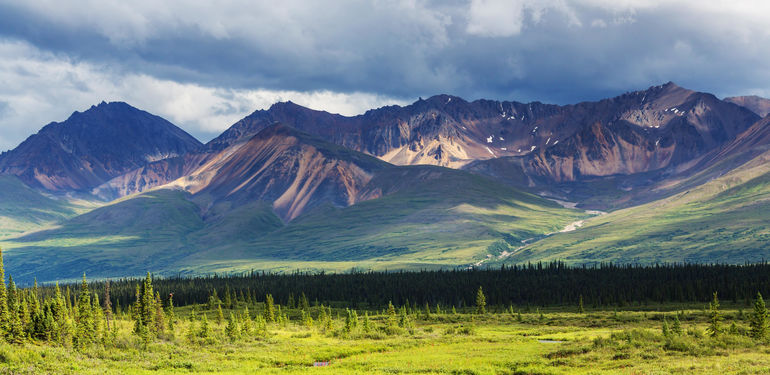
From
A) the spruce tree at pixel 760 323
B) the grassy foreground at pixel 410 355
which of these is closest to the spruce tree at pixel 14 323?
the grassy foreground at pixel 410 355

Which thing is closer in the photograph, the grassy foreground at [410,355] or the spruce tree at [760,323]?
the grassy foreground at [410,355]

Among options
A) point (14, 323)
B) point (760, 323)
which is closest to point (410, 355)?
point (760, 323)

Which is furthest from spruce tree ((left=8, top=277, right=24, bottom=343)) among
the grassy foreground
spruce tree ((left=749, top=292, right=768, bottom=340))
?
spruce tree ((left=749, top=292, right=768, bottom=340))

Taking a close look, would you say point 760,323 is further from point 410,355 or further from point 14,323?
point 14,323

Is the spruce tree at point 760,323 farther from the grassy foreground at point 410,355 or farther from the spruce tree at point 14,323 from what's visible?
the spruce tree at point 14,323

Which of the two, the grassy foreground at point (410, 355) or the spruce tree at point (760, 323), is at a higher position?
the spruce tree at point (760, 323)

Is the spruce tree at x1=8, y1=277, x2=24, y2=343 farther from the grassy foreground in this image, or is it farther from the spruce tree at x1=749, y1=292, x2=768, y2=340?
the spruce tree at x1=749, y1=292, x2=768, y2=340

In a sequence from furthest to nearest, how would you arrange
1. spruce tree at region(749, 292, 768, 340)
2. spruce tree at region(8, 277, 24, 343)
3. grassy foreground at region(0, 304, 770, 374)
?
spruce tree at region(8, 277, 24, 343)
spruce tree at region(749, 292, 768, 340)
grassy foreground at region(0, 304, 770, 374)

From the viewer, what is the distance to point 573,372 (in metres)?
64.7

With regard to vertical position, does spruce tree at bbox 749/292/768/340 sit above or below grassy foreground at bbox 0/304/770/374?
above

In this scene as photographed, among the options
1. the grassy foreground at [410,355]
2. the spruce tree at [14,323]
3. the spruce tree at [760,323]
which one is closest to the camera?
the grassy foreground at [410,355]

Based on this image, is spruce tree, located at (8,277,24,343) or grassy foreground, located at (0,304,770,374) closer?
grassy foreground, located at (0,304,770,374)

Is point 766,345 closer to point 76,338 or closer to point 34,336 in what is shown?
point 76,338

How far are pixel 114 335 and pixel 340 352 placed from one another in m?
35.8
